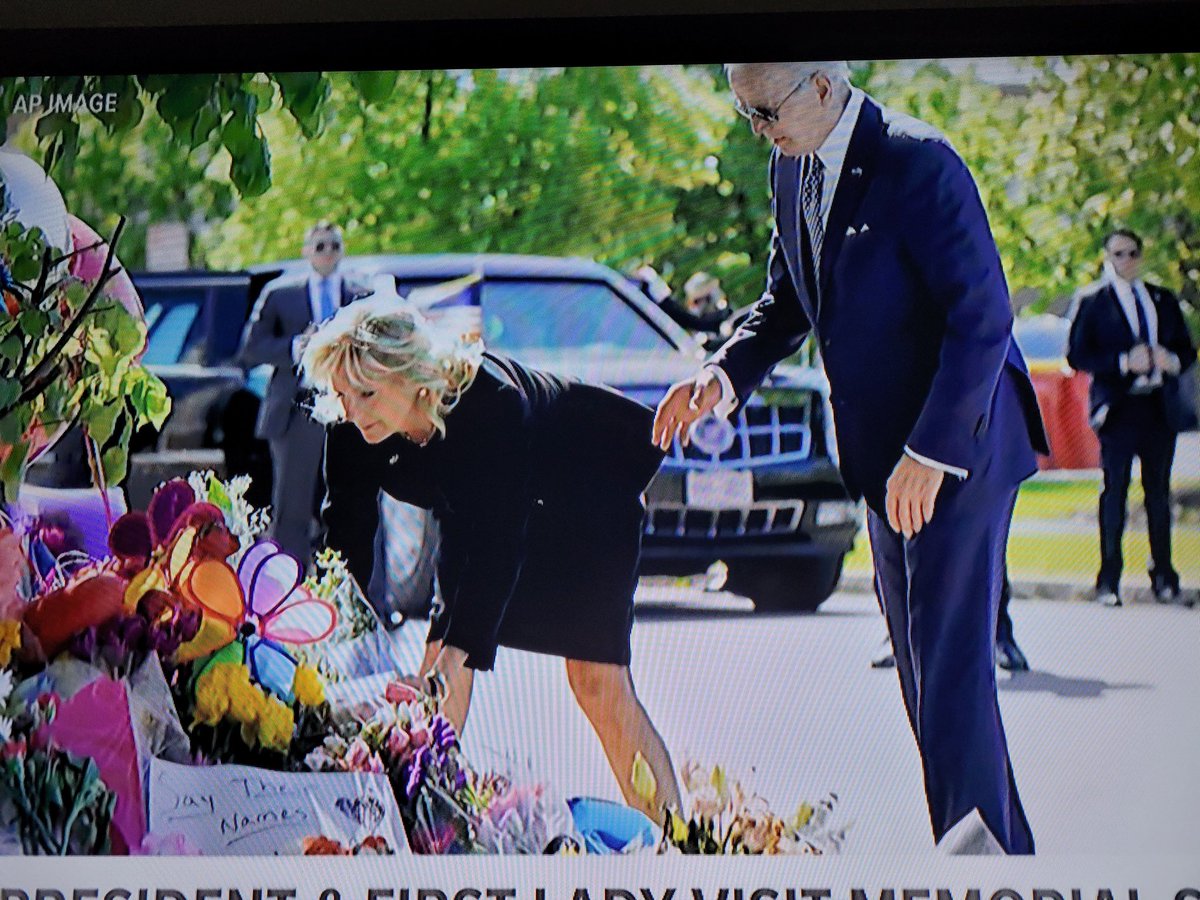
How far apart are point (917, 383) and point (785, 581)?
42 cm

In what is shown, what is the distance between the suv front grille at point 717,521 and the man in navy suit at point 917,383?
0.13 meters

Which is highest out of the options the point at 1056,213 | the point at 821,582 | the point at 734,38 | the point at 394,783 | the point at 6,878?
the point at 734,38

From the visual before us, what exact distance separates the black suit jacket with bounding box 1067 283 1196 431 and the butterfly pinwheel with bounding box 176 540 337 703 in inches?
55.9

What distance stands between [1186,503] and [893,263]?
669 millimetres

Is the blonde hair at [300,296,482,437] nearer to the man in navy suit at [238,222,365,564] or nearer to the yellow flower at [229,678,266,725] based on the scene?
the man in navy suit at [238,222,365,564]

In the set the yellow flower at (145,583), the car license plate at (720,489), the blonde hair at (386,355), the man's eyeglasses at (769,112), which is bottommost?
Answer: the yellow flower at (145,583)

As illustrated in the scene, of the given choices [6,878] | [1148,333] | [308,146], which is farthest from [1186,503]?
[6,878]

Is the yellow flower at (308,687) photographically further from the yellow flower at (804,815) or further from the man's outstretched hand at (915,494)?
the man's outstretched hand at (915,494)

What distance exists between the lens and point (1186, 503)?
234 cm

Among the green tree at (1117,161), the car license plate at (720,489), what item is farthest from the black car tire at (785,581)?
the green tree at (1117,161)

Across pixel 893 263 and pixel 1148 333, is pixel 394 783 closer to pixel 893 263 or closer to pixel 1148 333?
pixel 893 263

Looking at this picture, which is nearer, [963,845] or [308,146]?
[963,845]

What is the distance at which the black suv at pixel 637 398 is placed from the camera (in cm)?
236

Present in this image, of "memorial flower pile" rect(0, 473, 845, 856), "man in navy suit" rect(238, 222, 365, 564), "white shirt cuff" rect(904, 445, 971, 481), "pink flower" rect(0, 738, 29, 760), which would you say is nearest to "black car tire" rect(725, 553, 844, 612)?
"white shirt cuff" rect(904, 445, 971, 481)
